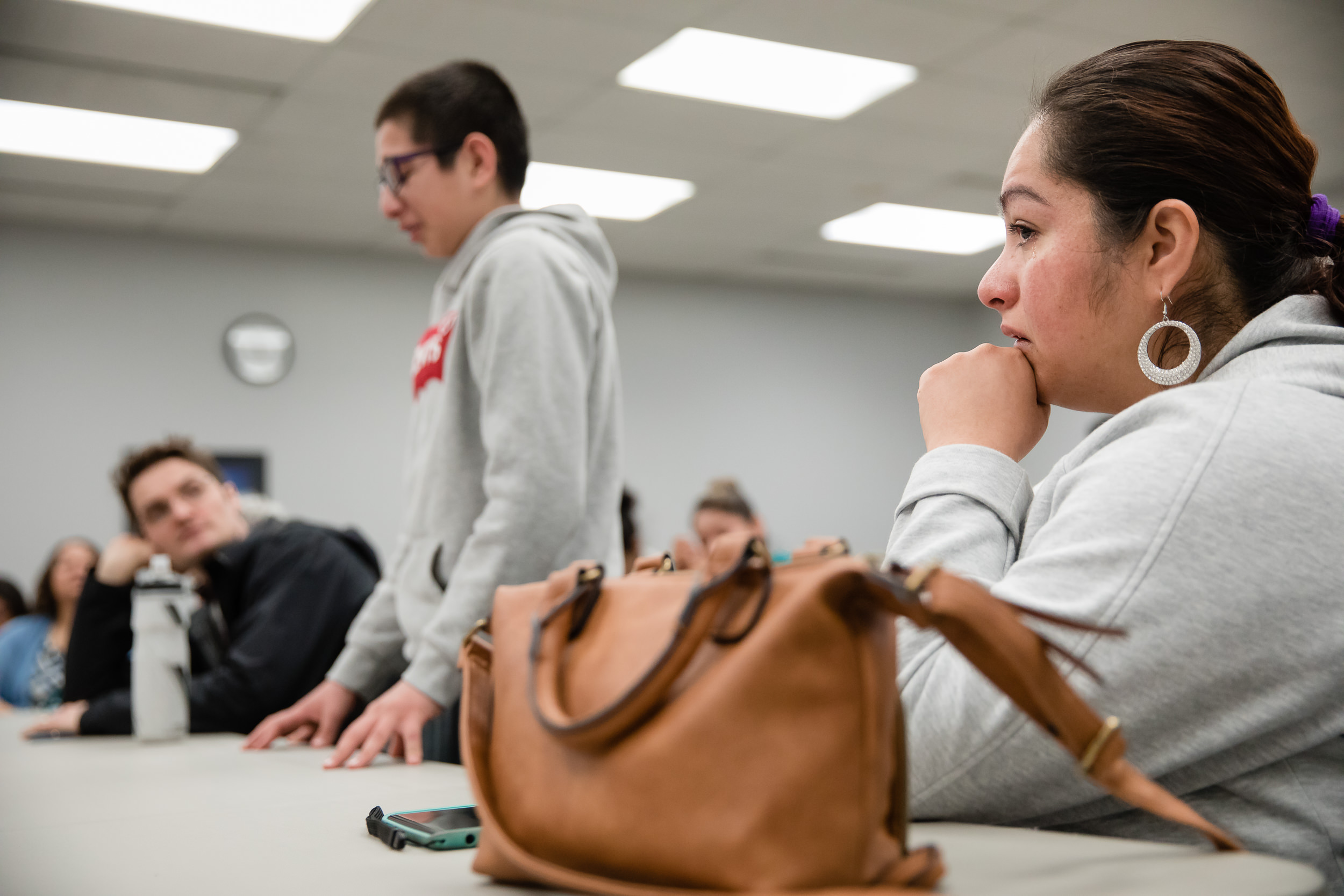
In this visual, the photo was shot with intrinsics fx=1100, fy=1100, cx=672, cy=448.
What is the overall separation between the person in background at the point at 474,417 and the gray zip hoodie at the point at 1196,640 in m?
0.68

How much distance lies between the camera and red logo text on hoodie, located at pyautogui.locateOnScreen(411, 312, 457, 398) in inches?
62.3

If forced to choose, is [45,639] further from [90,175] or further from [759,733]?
[759,733]

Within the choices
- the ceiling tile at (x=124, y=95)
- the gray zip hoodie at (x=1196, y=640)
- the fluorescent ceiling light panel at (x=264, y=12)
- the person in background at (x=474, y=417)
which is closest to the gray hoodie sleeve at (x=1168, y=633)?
the gray zip hoodie at (x=1196, y=640)

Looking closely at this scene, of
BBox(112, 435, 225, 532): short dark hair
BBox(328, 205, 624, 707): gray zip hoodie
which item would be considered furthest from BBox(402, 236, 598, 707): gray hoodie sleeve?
BBox(112, 435, 225, 532): short dark hair

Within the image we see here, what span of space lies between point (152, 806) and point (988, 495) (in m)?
0.80

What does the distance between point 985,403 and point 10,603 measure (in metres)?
5.10

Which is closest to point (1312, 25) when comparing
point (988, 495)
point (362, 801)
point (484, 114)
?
point (484, 114)

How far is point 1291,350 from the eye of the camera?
82 cm

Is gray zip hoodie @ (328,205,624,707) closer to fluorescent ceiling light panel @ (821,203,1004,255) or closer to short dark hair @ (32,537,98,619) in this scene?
short dark hair @ (32,537,98,619)

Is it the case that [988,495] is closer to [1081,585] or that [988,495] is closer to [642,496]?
[1081,585]

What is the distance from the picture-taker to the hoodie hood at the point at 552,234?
1624 mm

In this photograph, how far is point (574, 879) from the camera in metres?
0.56

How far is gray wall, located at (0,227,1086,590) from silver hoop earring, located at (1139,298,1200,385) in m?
3.33

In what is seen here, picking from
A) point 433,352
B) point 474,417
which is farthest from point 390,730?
point 433,352
